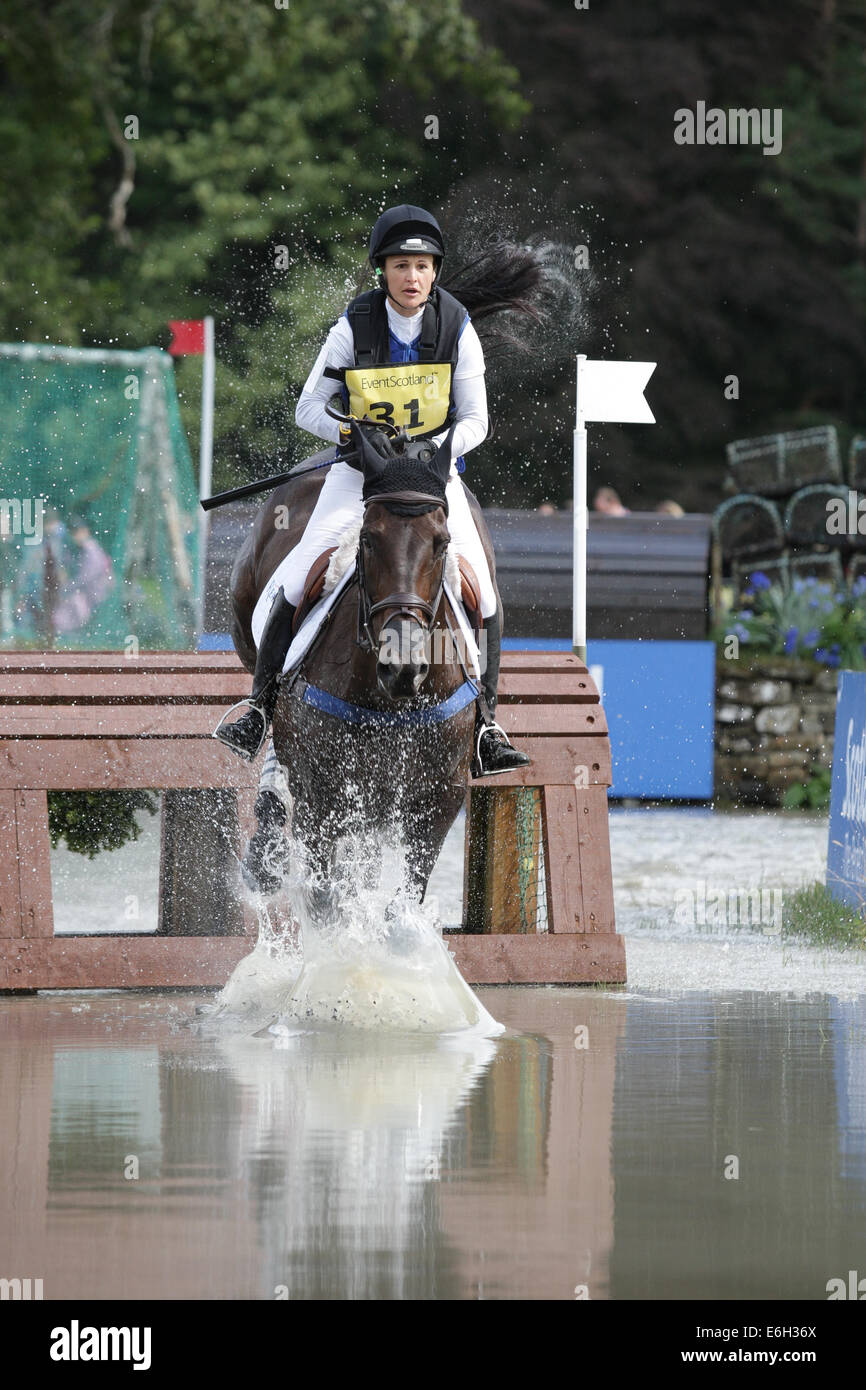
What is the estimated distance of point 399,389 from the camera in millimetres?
6906

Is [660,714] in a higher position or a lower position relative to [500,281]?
lower

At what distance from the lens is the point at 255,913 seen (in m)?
8.30

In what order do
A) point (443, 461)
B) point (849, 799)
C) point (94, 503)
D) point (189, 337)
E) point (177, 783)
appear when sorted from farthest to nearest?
point (94, 503), point (189, 337), point (849, 799), point (177, 783), point (443, 461)

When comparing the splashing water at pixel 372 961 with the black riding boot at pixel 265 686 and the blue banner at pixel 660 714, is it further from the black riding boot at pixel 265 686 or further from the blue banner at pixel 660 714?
the blue banner at pixel 660 714

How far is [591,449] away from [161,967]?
20.4 meters

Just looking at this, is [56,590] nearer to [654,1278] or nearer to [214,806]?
[214,806]

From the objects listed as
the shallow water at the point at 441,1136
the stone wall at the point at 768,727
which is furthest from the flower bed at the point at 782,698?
the shallow water at the point at 441,1136

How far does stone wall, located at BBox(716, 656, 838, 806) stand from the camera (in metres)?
17.2

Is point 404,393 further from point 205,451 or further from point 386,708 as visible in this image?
point 205,451

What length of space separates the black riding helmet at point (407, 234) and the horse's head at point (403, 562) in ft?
2.87

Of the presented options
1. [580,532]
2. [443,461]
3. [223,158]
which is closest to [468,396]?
[443,461]

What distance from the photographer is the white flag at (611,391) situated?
946cm

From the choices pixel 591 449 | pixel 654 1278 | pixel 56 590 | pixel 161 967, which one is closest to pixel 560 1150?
pixel 654 1278

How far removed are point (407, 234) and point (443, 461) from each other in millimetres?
935
